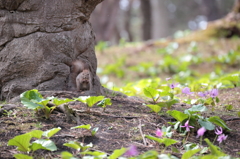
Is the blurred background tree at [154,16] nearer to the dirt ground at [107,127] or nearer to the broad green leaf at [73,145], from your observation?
the dirt ground at [107,127]

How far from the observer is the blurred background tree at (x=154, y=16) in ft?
49.1

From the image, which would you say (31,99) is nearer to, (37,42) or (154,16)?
(37,42)

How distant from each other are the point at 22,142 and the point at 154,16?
29781mm

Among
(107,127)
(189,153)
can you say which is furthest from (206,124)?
(107,127)

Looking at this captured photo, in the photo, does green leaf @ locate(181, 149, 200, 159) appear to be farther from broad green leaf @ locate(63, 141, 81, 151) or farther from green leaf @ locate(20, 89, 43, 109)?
green leaf @ locate(20, 89, 43, 109)

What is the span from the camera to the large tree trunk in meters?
3.81

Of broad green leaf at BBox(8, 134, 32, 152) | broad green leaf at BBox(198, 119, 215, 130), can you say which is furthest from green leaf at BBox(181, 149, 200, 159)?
broad green leaf at BBox(8, 134, 32, 152)

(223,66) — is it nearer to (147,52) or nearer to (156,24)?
(147,52)

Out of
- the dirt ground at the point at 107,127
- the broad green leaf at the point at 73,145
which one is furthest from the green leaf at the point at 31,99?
the broad green leaf at the point at 73,145

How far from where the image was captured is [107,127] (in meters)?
3.01

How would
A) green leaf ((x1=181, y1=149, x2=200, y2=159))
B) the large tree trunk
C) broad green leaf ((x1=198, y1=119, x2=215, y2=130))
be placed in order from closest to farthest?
1. green leaf ((x1=181, y1=149, x2=200, y2=159))
2. broad green leaf ((x1=198, y1=119, x2=215, y2=130))
3. the large tree trunk

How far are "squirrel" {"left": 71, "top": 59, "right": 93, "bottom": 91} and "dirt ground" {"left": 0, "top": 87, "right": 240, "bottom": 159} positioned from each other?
0.40 meters

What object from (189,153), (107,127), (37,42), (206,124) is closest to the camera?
(189,153)

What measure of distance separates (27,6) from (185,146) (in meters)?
2.36
